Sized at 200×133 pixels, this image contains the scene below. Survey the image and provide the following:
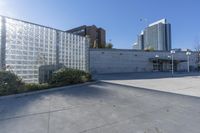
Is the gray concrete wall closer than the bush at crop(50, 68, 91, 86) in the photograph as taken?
No

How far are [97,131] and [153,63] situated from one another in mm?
34884

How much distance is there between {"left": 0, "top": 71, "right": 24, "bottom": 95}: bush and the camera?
292 inches

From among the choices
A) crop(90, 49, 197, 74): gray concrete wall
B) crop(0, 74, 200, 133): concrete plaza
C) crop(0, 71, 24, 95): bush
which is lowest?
crop(0, 74, 200, 133): concrete plaza

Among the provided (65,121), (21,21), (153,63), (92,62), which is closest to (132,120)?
(65,121)

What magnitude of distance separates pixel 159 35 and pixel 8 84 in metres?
50.7

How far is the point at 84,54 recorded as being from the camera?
14.9m

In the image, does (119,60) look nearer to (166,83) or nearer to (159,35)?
(166,83)

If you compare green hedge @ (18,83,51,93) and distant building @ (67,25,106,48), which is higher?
distant building @ (67,25,106,48)

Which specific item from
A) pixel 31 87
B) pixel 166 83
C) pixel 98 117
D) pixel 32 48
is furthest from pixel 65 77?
pixel 166 83

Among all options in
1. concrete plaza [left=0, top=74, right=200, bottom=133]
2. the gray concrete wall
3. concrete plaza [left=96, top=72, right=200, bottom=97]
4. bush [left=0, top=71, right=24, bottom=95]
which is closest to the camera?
concrete plaza [left=0, top=74, right=200, bottom=133]

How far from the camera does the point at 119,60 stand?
31.9 metres

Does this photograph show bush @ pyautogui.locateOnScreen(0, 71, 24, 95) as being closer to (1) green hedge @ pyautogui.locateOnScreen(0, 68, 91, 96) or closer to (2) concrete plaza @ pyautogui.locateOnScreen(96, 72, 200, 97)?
(1) green hedge @ pyautogui.locateOnScreen(0, 68, 91, 96)

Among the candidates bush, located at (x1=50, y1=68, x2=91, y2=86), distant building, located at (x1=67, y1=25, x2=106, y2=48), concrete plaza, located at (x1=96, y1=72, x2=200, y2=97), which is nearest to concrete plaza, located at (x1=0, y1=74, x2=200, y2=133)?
concrete plaza, located at (x1=96, y1=72, x2=200, y2=97)

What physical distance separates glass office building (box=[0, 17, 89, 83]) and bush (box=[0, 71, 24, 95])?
147 centimetres
